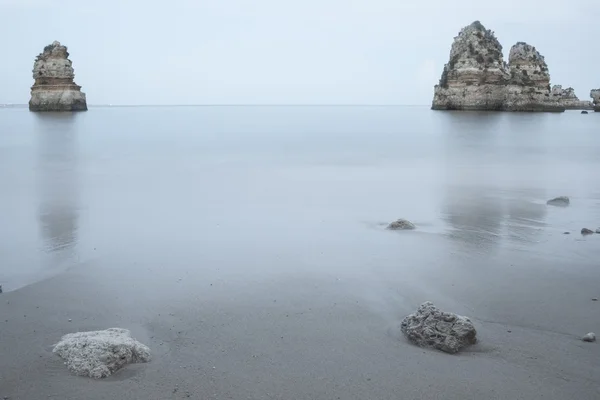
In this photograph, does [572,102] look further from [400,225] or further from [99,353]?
[99,353]

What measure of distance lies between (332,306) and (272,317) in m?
0.68

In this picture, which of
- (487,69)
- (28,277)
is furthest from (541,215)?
(487,69)

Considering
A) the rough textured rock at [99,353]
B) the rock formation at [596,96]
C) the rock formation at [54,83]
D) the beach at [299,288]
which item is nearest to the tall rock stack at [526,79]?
the rock formation at [596,96]

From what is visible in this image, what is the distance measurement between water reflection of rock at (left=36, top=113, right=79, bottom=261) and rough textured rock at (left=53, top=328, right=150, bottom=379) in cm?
320

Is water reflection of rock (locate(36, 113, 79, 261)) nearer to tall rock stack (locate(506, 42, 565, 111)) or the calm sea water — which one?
the calm sea water

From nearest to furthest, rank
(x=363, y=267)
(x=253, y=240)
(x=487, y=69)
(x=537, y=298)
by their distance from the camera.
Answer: (x=537, y=298)
(x=363, y=267)
(x=253, y=240)
(x=487, y=69)

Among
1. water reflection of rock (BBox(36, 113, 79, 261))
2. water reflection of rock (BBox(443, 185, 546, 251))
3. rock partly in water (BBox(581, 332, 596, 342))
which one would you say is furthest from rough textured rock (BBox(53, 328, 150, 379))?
water reflection of rock (BBox(443, 185, 546, 251))

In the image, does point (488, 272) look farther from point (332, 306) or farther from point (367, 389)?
point (367, 389)

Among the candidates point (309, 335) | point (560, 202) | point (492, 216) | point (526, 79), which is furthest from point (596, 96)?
point (309, 335)

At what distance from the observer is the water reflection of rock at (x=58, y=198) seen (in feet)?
27.1

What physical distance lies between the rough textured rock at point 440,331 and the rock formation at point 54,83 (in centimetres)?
7282

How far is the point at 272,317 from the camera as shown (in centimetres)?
530

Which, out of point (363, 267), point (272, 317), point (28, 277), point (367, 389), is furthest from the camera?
point (363, 267)

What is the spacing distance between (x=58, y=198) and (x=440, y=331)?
10.8 m
